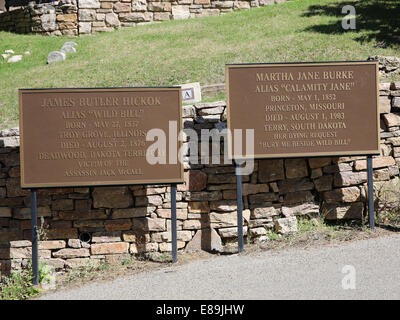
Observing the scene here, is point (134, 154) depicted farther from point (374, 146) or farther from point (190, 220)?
point (374, 146)

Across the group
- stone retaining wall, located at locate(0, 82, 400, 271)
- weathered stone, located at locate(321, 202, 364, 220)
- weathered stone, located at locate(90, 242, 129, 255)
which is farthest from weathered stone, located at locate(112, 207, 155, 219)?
weathered stone, located at locate(321, 202, 364, 220)

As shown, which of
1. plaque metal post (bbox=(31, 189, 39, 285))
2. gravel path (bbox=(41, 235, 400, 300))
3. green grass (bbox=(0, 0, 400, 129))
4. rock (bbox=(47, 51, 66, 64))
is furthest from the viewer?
rock (bbox=(47, 51, 66, 64))

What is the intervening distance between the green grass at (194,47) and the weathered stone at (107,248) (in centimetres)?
366

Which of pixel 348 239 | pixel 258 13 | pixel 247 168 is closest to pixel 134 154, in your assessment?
pixel 247 168

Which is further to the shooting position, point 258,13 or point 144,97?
point 258,13

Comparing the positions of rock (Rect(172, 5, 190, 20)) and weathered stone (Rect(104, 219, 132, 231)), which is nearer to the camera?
weathered stone (Rect(104, 219, 132, 231))

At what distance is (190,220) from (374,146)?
2585 millimetres

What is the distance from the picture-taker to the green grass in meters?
10.2

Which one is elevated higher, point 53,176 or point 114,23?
point 114,23

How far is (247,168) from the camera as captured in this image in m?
6.09

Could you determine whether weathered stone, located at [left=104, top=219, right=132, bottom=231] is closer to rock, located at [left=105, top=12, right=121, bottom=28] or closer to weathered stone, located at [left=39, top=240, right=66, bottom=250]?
weathered stone, located at [left=39, top=240, right=66, bottom=250]

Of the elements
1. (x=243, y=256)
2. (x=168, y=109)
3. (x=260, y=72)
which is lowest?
(x=243, y=256)

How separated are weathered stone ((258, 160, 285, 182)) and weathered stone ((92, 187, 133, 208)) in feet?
6.02

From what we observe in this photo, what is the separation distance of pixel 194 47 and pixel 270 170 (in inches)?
271
